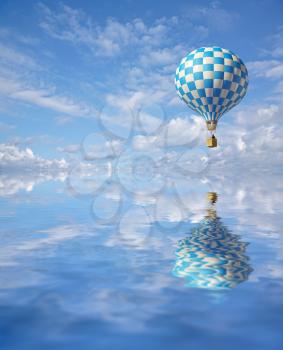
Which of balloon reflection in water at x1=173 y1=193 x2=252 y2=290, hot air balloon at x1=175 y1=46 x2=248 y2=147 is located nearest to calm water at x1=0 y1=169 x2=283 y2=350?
balloon reflection in water at x1=173 y1=193 x2=252 y2=290

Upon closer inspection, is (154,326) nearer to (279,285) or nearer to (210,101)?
(279,285)

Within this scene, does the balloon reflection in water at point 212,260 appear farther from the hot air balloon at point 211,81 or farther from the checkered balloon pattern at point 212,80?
the checkered balloon pattern at point 212,80

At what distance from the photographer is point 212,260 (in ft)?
44.7

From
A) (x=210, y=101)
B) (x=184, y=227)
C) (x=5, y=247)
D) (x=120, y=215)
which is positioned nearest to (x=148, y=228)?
(x=184, y=227)

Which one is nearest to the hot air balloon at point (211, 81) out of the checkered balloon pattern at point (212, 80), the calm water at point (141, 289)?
the checkered balloon pattern at point (212, 80)

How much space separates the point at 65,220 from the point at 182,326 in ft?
64.6

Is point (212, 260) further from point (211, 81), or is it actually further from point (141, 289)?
point (211, 81)

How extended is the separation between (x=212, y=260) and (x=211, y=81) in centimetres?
2488

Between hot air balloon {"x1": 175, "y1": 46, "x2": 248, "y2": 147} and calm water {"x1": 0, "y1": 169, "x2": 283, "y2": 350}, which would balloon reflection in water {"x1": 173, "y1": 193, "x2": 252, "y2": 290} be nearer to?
calm water {"x1": 0, "y1": 169, "x2": 283, "y2": 350}

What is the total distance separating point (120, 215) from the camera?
28766 mm

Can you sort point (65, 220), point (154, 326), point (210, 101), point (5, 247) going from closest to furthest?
1. point (154, 326)
2. point (5, 247)
3. point (65, 220)
4. point (210, 101)

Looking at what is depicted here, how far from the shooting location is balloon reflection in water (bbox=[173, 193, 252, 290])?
11.1m

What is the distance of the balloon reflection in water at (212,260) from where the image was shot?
11055 mm

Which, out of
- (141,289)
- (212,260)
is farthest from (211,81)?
(141,289)
